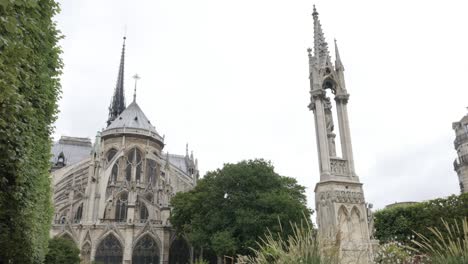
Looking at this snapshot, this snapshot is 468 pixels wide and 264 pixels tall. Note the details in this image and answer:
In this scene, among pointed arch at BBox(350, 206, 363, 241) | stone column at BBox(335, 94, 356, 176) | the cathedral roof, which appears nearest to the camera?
pointed arch at BBox(350, 206, 363, 241)

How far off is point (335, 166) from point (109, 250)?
3356 centimetres

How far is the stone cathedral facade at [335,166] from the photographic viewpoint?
29.2ft

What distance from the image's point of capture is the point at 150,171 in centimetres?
4919

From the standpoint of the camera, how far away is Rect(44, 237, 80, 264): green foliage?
26.7m

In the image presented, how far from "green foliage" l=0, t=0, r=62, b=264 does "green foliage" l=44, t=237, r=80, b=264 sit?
16982 mm

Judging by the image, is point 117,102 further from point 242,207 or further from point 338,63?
point 338,63

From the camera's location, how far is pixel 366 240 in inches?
353

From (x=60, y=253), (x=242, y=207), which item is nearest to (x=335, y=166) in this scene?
(x=242, y=207)

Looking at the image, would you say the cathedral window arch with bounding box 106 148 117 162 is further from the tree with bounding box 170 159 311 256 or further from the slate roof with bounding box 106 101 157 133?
the tree with bounding box 170 159 311 256

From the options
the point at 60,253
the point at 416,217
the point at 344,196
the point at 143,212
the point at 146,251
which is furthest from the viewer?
the point at 143,212

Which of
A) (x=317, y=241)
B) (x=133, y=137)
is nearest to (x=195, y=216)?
(x=133, y=137)

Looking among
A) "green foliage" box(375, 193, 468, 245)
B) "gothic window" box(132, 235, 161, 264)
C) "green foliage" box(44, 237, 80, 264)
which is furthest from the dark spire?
"green foliage" box(375, 193, 468, 245)

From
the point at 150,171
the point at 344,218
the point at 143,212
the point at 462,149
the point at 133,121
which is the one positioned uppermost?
the point at 133,121

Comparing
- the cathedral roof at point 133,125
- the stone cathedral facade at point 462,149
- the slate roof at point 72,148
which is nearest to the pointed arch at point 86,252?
the cathedral roof at point 133,125
